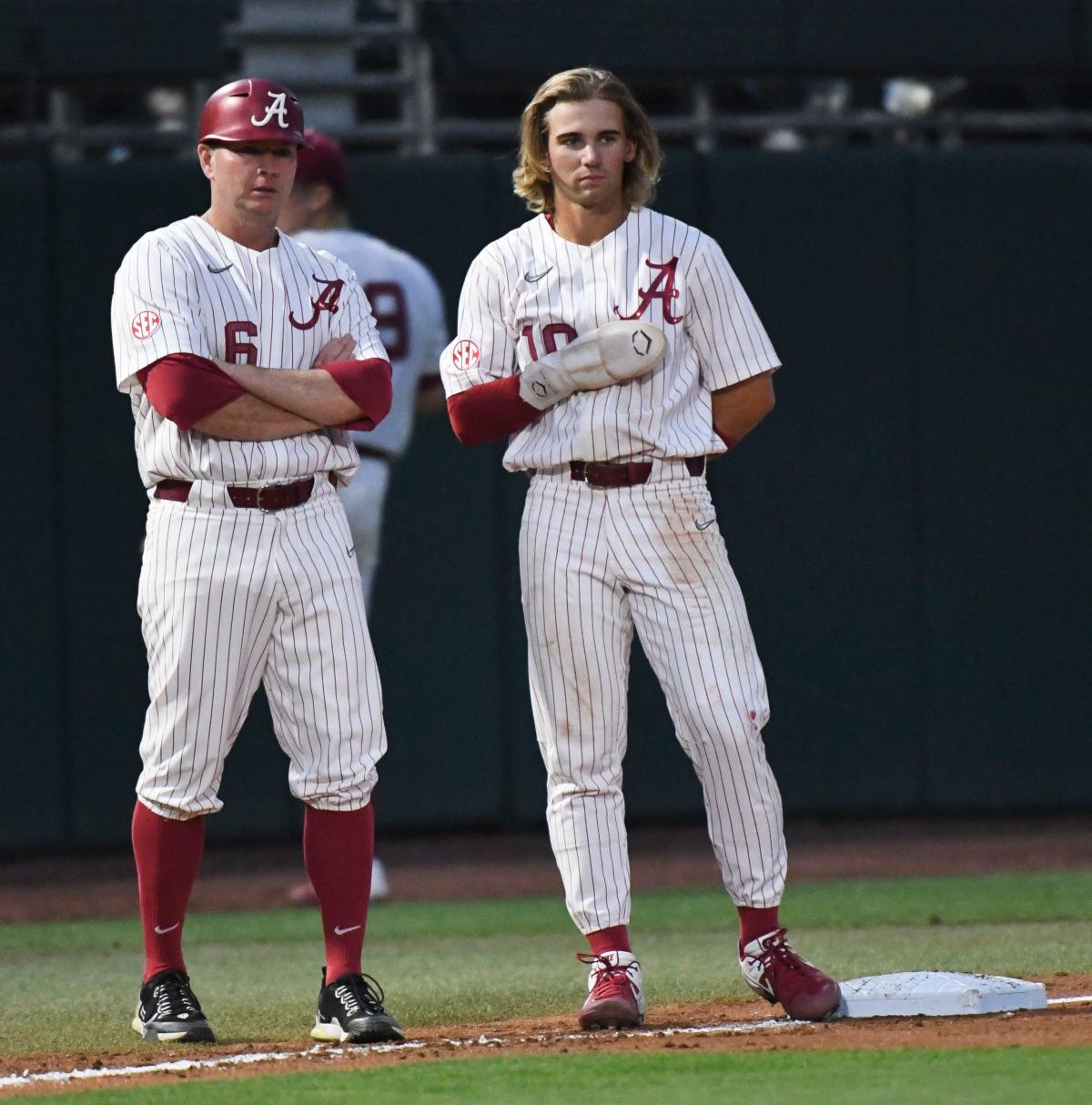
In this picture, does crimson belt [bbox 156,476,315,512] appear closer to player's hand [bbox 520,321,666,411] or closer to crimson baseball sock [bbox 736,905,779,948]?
player's hand [bbox 520,321,666,411]

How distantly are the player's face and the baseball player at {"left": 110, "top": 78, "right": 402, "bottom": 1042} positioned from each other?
1.62 feet

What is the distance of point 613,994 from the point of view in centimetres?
367

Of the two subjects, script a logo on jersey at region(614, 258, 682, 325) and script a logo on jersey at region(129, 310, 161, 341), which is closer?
script a logo on jersey at region(129, 310, 161, 341)

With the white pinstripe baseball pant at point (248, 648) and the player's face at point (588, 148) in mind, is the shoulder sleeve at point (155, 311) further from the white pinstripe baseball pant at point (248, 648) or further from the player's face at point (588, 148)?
the player's face at point (588, 148)

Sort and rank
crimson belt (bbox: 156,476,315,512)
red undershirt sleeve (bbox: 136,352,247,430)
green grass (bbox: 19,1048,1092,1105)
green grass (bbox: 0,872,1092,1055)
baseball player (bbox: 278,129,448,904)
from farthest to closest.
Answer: baseball player (bbox: 278,129,448,904) < green grass (bbox: 0,872,1092,1055) < crimson belt (bbox: 156,476,315,512) < red undershirt sleeve (bbox: 136,352,247,430) < green grass (bbox: 19,1048,1092,1105)

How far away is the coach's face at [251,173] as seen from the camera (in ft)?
12.4

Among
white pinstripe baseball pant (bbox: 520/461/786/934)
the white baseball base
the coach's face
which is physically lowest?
the white baseball base

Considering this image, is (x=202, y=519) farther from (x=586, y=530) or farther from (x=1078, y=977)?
(x=1078, y=977)

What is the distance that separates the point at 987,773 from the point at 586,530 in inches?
157

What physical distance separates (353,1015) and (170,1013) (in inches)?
13.8

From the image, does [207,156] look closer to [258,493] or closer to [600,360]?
[258,493]

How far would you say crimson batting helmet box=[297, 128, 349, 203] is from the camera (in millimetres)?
5620

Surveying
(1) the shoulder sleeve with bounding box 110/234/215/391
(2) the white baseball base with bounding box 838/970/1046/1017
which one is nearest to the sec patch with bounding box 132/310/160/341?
(1) the shoulder sleeve with bounding box 110/234/215/391

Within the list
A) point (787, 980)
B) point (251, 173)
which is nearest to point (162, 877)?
point (787, 980)
